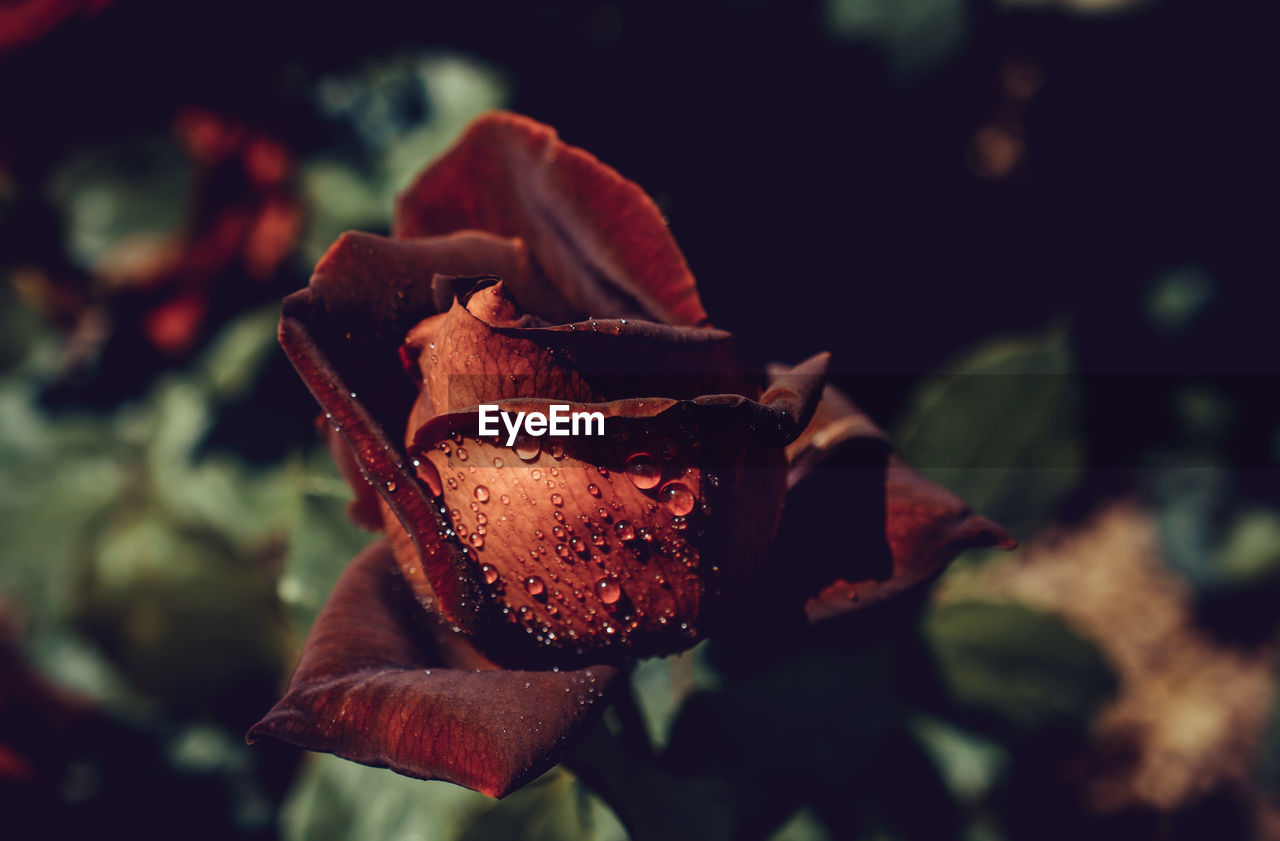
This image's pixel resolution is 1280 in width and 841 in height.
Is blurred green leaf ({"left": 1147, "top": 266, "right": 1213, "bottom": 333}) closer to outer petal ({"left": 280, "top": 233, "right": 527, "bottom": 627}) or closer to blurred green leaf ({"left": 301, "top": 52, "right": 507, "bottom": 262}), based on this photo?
blurred green leaf ({"left": 301, "top": 52, "right": 507, "bottom": 262})

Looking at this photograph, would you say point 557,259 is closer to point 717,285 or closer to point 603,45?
point 717,285

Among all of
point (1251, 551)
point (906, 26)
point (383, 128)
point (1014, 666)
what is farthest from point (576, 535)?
point (1251, 551)

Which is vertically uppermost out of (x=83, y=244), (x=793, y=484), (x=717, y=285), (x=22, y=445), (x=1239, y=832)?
(x=83, y=244)

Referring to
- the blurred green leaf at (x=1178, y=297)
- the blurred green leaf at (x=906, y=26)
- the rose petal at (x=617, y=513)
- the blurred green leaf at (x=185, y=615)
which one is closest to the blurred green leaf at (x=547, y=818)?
the rose petal at (x=617, y=513)

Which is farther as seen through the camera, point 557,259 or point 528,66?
point 528,66

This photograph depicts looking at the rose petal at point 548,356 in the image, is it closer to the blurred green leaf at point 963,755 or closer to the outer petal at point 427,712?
the outer petal at point 427,712

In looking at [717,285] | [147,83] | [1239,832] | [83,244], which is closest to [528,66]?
[717,285]

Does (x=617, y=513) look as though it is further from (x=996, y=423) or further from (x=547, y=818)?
(x=996, y=423)

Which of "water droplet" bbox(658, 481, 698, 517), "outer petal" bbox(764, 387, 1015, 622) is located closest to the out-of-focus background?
"outer petal" bbox(764, 387, 1015, 622)
